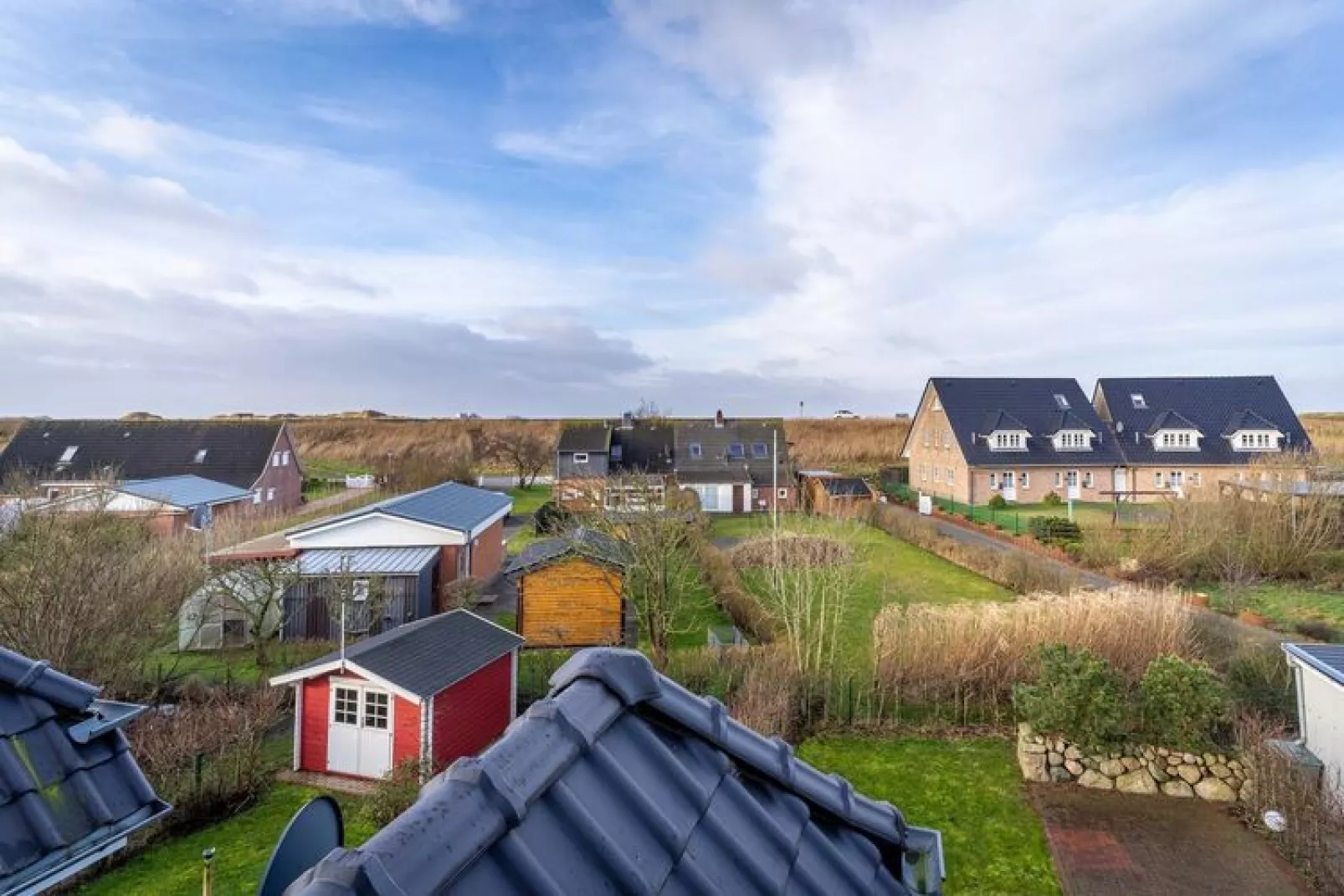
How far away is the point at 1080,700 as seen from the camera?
1011cm

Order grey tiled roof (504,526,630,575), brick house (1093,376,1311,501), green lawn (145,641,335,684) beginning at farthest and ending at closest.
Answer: brick house (1093,376,1311,501), grey tiled roof (504,526,630,575), green lawn (145,641,335,684)

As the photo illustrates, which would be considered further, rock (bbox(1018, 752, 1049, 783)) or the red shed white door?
the red shed white door

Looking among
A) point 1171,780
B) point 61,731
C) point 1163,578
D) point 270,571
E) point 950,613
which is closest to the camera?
point 61,731

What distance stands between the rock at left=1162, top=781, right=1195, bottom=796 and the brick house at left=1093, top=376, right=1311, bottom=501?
31.7m

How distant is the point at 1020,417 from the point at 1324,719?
1321 inches

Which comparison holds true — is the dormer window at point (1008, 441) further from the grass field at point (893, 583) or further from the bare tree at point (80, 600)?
the bare tree at point (80, 600)

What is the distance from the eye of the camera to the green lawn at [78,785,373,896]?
8.34m

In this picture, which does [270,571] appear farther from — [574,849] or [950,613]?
[574,849]

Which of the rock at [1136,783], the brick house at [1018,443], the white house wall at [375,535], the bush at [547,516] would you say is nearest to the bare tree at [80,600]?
the white house wall at [375,535]

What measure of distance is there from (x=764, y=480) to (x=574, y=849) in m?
39.6

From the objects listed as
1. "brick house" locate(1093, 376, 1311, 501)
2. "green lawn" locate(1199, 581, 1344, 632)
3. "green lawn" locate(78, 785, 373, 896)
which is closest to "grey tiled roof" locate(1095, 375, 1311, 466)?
"brick house" locate(1093, 376, 1311, 501)

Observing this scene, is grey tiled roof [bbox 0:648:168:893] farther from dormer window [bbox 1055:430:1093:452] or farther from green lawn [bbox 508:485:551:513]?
dormer window [bbox 1055:430:1093:452]

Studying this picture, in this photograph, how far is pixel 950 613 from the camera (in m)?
13.1

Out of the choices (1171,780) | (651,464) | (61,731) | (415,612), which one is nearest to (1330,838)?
(1171,780)
